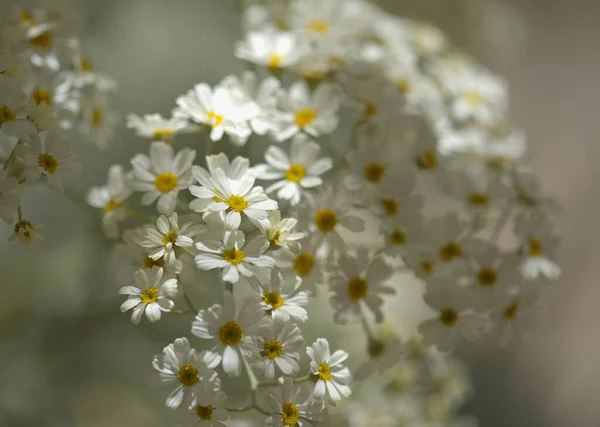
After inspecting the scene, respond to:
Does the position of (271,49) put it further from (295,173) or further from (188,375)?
(188,375)

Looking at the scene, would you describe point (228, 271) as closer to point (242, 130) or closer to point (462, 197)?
point (242, 130)

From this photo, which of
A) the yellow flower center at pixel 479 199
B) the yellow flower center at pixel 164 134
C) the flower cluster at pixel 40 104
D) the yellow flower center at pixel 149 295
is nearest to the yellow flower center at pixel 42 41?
the flower cluster at pixel 40 104

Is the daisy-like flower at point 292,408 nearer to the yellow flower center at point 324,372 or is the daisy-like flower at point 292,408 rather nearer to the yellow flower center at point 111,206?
the yellow flower center at point 324,372

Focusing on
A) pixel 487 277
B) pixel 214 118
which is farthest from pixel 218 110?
pixel 487 277

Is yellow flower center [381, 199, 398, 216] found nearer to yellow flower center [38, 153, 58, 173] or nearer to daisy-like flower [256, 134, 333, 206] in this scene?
daisy-like flower [256, 134, 333, 206]

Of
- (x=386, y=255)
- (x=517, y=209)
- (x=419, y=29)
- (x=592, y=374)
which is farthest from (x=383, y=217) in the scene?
(x=592, y=374)

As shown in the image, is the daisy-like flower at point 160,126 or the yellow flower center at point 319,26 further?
the yellow flower center at point 319,26
